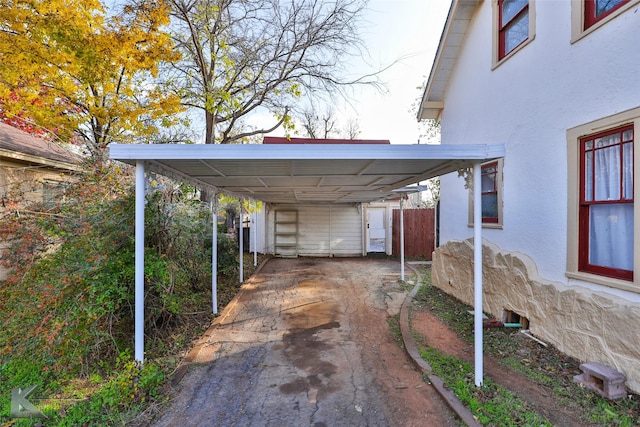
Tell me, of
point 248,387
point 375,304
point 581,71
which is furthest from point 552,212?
point 248,387

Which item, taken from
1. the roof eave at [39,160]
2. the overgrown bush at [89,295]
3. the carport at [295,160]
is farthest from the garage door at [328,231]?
the carport at [295,160]

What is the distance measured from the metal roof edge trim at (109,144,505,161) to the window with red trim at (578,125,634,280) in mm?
1358

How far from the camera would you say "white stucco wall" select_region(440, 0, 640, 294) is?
3227 millimetres

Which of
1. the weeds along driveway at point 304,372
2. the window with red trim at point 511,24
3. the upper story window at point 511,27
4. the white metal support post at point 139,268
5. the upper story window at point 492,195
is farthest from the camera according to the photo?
the upper story window at point 492,195

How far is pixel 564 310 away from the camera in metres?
3.79

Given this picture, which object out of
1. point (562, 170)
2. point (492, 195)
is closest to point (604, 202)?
point (562, 170)

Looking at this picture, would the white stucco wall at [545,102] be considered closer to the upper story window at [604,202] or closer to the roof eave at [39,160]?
the upper story window at [604,202]

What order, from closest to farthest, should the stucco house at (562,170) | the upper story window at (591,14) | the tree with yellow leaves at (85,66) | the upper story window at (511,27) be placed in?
the stucco house at (562,170) < the upper story window at (591,14) < the upper story window at (511,27) < the tree with yellow leaves at (85,66)

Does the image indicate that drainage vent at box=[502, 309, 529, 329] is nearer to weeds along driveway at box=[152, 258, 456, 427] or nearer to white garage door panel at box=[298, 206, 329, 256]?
weeds along driveway at box=[152, 258, 456, 427]

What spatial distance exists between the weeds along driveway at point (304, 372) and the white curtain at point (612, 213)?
2.44 metres

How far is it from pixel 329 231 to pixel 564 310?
10.3m

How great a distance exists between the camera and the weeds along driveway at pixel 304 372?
2889mm

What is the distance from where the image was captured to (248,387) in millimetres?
3385

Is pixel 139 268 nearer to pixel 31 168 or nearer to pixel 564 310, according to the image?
pixel 564 310
